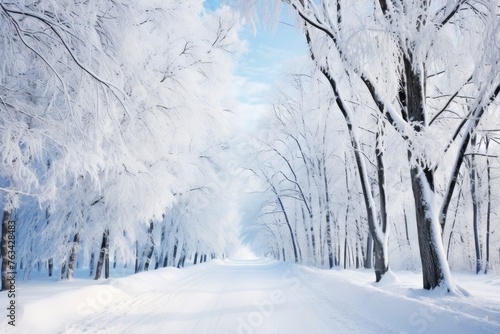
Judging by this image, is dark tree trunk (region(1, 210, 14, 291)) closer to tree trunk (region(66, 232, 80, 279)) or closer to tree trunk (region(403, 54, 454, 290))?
tree trunk (region(66, 232, 80, 279))

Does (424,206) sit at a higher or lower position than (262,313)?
higher

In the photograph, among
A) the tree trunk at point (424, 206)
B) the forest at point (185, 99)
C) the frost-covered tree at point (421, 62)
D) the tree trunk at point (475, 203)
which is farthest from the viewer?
the tree trunk at point (475, 203)

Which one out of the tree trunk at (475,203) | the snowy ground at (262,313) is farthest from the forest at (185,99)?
the snowy ground at (262,313)

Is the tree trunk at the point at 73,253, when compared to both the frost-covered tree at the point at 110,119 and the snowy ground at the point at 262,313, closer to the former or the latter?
the frost-covered tree at the point at 110,119

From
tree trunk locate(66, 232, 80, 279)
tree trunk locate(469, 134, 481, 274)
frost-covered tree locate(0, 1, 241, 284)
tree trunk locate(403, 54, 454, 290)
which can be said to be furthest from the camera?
tree trunk locate(469, 134, 481, 274)

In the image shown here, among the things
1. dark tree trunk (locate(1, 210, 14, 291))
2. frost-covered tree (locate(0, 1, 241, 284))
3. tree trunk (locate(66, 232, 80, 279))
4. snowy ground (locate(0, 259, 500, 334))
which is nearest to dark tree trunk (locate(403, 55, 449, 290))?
snowy ground (locate(0, 259, 500, 334))

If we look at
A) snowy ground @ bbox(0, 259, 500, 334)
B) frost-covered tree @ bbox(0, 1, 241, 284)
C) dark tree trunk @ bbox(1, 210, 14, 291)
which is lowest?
snowy ground @ bbox(0, 259, 500, 334)

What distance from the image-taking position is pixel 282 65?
55.9ft

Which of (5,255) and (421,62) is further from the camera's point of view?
(5,255)

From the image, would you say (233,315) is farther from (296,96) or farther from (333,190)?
(333,190)

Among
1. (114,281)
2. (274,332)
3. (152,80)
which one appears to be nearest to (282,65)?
(152,80)

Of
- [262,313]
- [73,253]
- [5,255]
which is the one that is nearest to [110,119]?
[262,313]

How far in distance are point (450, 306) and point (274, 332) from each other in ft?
9.90

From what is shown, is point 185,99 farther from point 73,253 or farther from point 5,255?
point 73,253
